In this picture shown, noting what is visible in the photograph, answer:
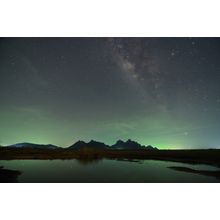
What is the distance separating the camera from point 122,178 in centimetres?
1190

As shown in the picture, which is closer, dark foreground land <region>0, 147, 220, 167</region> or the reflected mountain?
the reflected mountain

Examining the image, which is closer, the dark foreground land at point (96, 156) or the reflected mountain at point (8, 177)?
the reflected mountain at point (8, 177)

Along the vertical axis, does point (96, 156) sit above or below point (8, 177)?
above

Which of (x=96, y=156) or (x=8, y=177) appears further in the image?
(x=96, y=156)

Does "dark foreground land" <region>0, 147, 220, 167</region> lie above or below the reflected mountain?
above

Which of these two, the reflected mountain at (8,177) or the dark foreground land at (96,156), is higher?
the dark foreground land at (96,156)
